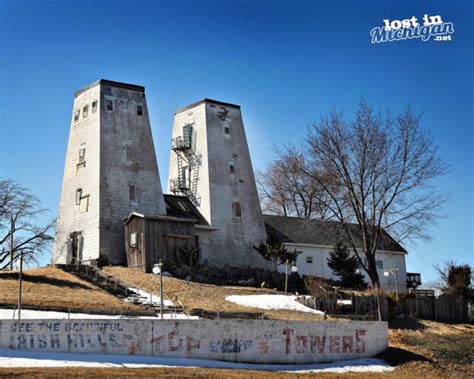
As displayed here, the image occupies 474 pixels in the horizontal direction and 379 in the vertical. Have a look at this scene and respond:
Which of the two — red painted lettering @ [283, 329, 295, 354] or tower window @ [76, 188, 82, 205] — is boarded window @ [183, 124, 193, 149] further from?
red painted lettering @ [283, 329, 295, 354]

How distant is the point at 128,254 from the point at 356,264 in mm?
16198

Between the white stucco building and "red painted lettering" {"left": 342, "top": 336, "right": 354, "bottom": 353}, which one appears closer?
"red painted lettering" {"left": 342, "top": 336, "right": 354, "bottom": 353}

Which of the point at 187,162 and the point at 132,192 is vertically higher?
the point at 187,162

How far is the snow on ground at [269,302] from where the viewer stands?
36.3m

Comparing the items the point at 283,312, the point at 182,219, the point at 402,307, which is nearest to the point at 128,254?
the point at 182,219

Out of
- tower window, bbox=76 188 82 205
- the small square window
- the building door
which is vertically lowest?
the building door

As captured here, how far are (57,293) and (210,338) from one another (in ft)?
36.3

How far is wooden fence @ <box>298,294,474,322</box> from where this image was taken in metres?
36.5

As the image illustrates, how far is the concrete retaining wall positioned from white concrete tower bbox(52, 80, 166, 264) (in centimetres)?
2015

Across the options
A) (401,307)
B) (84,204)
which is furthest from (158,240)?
(401,307)

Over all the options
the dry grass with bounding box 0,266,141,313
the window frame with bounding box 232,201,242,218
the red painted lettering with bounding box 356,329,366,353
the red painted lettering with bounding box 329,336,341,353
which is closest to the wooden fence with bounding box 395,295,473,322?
the red painted lettering with bounding box 356,329,366,353

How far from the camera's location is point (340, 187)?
4316 centimetres

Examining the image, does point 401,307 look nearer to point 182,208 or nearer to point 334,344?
point 334,344

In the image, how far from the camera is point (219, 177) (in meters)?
53.7
